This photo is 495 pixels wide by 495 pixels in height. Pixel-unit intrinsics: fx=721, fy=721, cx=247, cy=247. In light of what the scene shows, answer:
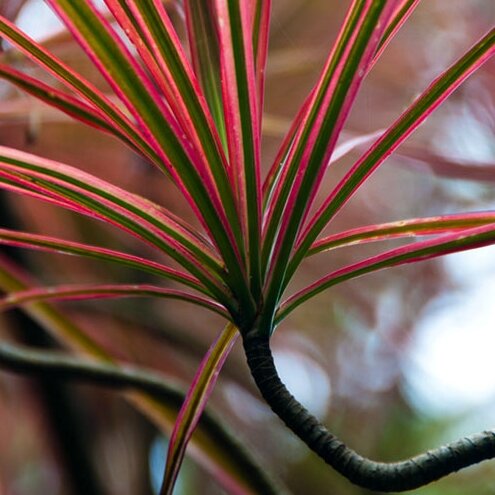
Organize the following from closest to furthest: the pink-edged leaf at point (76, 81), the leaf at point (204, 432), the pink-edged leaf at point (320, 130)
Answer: the pink-edged leaf at point (320, 130) < the pink-edged leaf at point (76, 81) < the leaf at point (204, 432)

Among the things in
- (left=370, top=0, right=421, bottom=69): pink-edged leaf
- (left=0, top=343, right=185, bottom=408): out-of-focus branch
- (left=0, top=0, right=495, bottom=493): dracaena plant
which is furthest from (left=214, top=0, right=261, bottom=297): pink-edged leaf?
A: (left=0, top=343, right=185, bottom=408): out-of-focus branch

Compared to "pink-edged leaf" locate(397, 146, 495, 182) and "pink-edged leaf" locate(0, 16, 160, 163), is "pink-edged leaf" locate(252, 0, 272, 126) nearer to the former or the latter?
"pink-edged leaf" locate(0, 16, 160, 163)

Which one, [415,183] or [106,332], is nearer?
[106,332]

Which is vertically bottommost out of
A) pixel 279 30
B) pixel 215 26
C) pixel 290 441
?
pixel 215 26

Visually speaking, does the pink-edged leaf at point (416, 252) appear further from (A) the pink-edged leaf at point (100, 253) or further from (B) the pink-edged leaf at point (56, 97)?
(B) the pink-edged leaf at point (56, 97)

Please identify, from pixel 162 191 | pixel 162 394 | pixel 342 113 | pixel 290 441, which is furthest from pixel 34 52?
pixel 290 441

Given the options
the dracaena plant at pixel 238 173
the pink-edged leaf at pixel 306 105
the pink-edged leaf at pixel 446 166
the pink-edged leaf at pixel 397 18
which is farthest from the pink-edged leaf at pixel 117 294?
the pink-edged leaf at pixel 446 166

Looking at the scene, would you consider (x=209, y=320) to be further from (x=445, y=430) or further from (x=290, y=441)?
(x=445, y=430)

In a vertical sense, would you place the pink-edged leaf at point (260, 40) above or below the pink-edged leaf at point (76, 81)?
above
